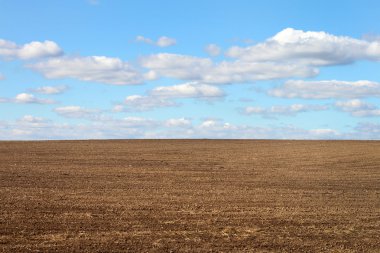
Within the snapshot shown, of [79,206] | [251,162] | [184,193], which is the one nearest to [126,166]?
[251,162]

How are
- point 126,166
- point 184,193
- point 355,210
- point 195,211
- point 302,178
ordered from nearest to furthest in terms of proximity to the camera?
point 195,211
point 355,210
point 184,193
point 302,178
point 126,166

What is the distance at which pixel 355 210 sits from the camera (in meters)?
18.0

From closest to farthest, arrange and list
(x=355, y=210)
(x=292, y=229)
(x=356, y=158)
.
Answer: (x=292, y=229), (x=355, y=210), (x=356, y=158)

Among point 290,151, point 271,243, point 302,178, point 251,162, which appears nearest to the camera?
point 271,243

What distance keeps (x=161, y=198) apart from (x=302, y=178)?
10439 mm

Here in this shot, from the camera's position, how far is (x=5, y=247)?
1209 cm

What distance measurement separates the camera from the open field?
1292 centimetres

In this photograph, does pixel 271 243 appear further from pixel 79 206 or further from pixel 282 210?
pixel 79 206

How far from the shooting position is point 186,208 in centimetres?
1733

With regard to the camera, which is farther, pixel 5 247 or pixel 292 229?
pixel 292 229

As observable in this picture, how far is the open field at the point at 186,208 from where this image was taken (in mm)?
12922

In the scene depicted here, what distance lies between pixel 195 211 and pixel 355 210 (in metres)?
5.23

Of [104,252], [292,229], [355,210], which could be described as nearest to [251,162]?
[355,210]

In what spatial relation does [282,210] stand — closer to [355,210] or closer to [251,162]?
[355,210]
